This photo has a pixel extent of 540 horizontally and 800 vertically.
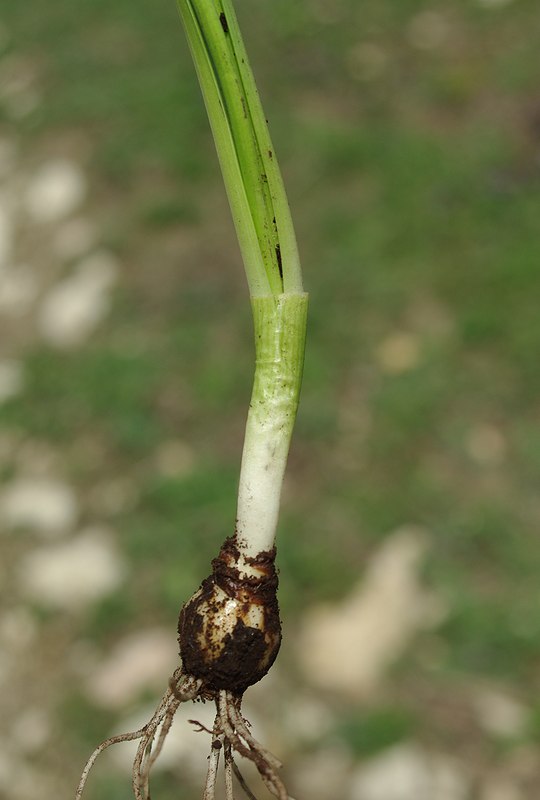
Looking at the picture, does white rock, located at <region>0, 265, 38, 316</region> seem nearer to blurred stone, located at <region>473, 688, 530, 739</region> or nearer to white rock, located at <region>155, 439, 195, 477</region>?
white rock, located at <region>155, 439, 195, 477</region>

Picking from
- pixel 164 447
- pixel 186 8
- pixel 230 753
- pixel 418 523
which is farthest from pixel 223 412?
pixel 186 8

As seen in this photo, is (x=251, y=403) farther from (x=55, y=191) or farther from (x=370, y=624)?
(x=55, y=191)

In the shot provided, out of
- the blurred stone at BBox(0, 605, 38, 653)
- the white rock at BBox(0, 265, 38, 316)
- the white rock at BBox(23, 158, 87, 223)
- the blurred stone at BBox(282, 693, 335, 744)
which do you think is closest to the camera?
the blurred stone at BBox(282, 693, 335, 744)

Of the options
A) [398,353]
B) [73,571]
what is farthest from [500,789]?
[398,353]

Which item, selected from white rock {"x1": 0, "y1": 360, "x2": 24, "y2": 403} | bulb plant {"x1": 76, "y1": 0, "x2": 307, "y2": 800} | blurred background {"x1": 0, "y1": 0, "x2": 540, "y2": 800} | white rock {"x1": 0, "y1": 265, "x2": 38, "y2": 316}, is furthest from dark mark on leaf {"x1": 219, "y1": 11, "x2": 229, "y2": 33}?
white rock {"x1": 0, "y1": 265, "x2": 38, "y2": 316}

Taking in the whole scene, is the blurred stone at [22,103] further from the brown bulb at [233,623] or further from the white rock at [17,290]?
the brown bulb at [233,623]
